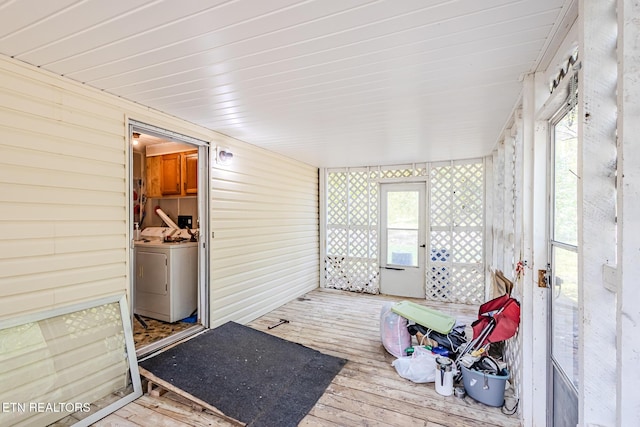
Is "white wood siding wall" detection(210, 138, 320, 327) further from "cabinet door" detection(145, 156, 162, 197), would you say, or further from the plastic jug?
the plastic jug

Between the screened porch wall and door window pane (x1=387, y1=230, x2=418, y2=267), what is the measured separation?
0.21 meters

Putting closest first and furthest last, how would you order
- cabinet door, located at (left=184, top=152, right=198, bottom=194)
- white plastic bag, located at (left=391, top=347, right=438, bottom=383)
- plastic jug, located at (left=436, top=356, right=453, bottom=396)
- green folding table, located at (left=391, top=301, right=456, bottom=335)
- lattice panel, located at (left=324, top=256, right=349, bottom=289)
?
plastic jug, located at (left=436, top=356, right=453, bottom=396) < white plastic bag, located at (left=391, top=347, right=438, bottom=383) < green folding table, located at (left=391, top=301, right=456, bottom=335) < cabinet door, located at (left=184, top=152, right=198, bottom=194) < lattice panel, located at (left=324, top=256, right=349, bottom=289)

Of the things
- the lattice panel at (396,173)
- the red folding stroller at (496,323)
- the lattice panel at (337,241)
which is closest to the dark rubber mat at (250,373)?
the red folding stroller at (496,323)

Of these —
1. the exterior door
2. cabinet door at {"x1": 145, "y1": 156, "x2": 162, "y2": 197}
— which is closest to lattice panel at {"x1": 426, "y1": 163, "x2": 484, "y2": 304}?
the exterior door

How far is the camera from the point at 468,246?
4.79 metres

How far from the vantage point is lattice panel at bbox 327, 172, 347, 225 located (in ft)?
18.9

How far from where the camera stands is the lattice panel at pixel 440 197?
4918mm

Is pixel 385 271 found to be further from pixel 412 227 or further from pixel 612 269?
pixel 612 269

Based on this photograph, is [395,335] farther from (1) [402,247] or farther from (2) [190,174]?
(2) [190,174]

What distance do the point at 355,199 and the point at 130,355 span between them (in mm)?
4220

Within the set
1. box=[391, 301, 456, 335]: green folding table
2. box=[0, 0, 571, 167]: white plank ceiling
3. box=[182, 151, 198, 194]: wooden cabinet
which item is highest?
box=[0, 0, 571, 167]: white plank ceiling

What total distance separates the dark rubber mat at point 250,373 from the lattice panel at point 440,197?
3098 millimetres

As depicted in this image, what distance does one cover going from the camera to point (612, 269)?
3.18 ft

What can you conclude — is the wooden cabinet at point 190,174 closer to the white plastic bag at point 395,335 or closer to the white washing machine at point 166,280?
the white washing machine at point 166,280
